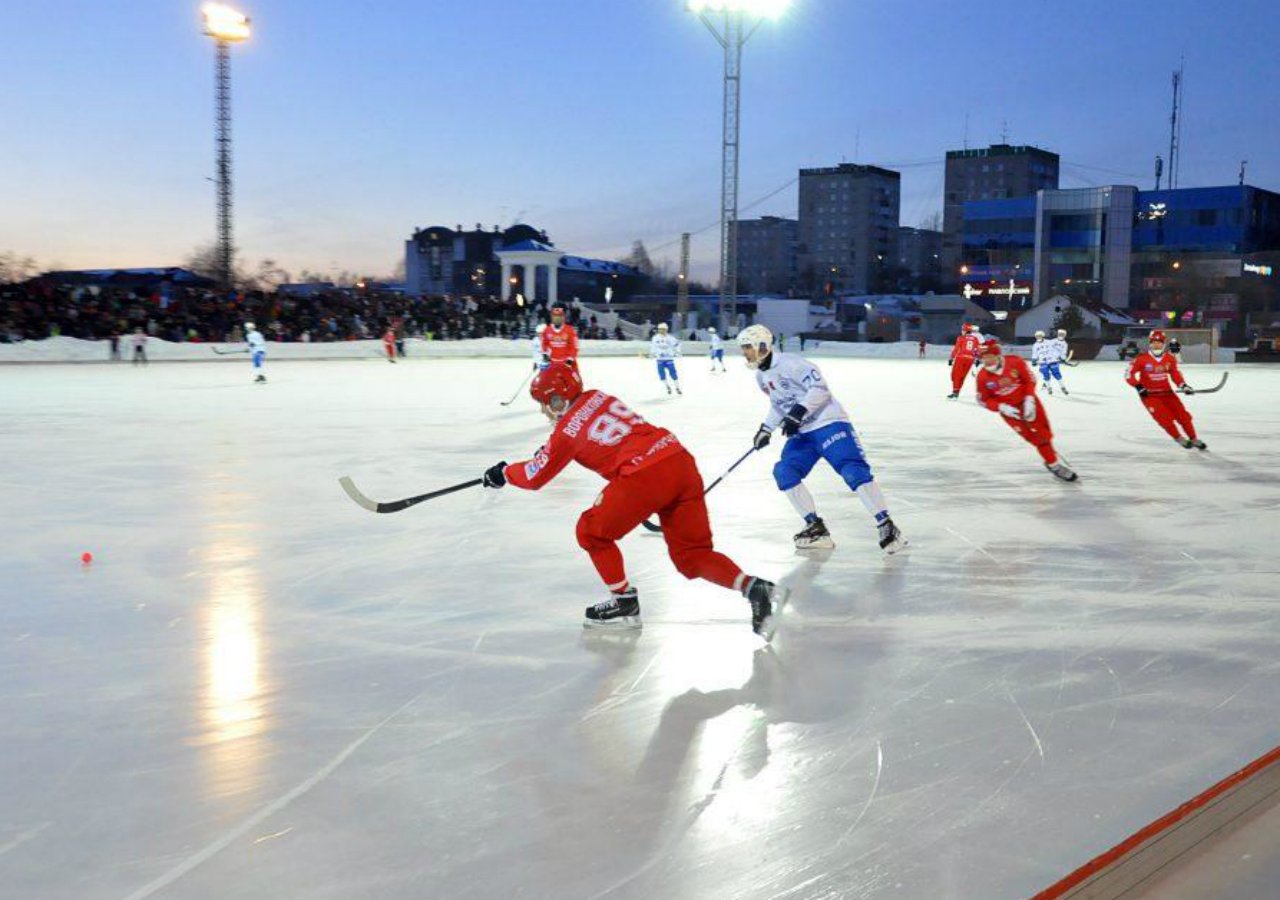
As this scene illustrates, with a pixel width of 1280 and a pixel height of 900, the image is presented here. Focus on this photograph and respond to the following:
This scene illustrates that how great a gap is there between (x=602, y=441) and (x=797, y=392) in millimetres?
1978

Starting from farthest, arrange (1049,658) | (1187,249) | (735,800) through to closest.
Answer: (1187,249), (1049,658), (735,800)

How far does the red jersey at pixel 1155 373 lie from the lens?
32.3 ft

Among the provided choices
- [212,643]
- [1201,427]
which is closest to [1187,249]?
[1201,427]

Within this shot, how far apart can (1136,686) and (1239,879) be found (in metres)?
1.28

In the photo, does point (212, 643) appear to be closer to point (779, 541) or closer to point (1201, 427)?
point (779, 541)

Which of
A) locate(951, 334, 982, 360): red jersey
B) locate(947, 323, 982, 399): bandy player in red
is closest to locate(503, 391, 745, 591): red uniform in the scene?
locate(947, 323, 982, 399): bandy player in red

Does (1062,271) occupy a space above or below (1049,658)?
above

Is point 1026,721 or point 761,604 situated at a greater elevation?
point 761,604

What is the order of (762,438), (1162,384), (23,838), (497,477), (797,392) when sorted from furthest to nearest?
(1162,384) → (797,392) → (762,438) → (497,477) → (23,838)

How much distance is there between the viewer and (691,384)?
69.4ft

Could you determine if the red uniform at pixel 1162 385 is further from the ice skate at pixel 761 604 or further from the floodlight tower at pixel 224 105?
the floodlight tower at pixel 224 105

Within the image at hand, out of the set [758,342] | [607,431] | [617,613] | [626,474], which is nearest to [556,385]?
[607,431]

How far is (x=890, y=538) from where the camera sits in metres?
5.40

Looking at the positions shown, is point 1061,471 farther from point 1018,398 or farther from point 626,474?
point 626,474
